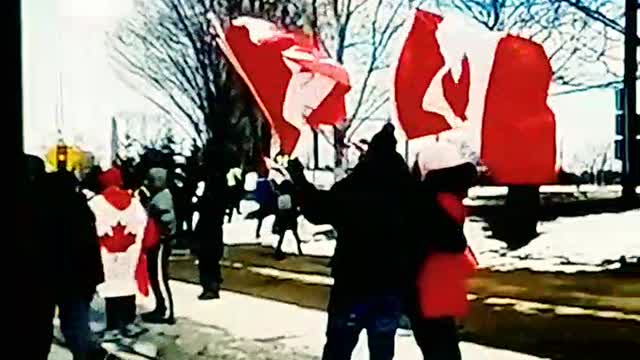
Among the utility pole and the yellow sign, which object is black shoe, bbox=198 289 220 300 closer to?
the yellow sign

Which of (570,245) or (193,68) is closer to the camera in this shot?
(570,245)

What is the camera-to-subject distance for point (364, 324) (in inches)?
62.9

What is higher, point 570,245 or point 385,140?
point 385,140

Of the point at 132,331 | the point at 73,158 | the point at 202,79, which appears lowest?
the point at 132,331

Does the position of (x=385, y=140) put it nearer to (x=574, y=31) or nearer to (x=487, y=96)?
(x=487, y=96)

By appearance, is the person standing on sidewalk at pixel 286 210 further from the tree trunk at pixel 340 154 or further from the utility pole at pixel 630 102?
the utility pole at pixel 630 102

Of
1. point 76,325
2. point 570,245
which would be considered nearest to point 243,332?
point 76,325

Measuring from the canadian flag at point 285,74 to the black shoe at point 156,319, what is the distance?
1.03 ft

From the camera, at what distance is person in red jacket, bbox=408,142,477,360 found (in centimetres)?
157

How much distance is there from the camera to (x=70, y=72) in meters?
1.66

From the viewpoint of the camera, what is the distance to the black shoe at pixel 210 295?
1.64m

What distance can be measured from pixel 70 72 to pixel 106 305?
0.36m

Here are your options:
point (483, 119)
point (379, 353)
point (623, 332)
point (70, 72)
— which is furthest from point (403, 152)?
point (70, 72)

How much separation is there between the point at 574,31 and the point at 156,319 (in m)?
0.75
